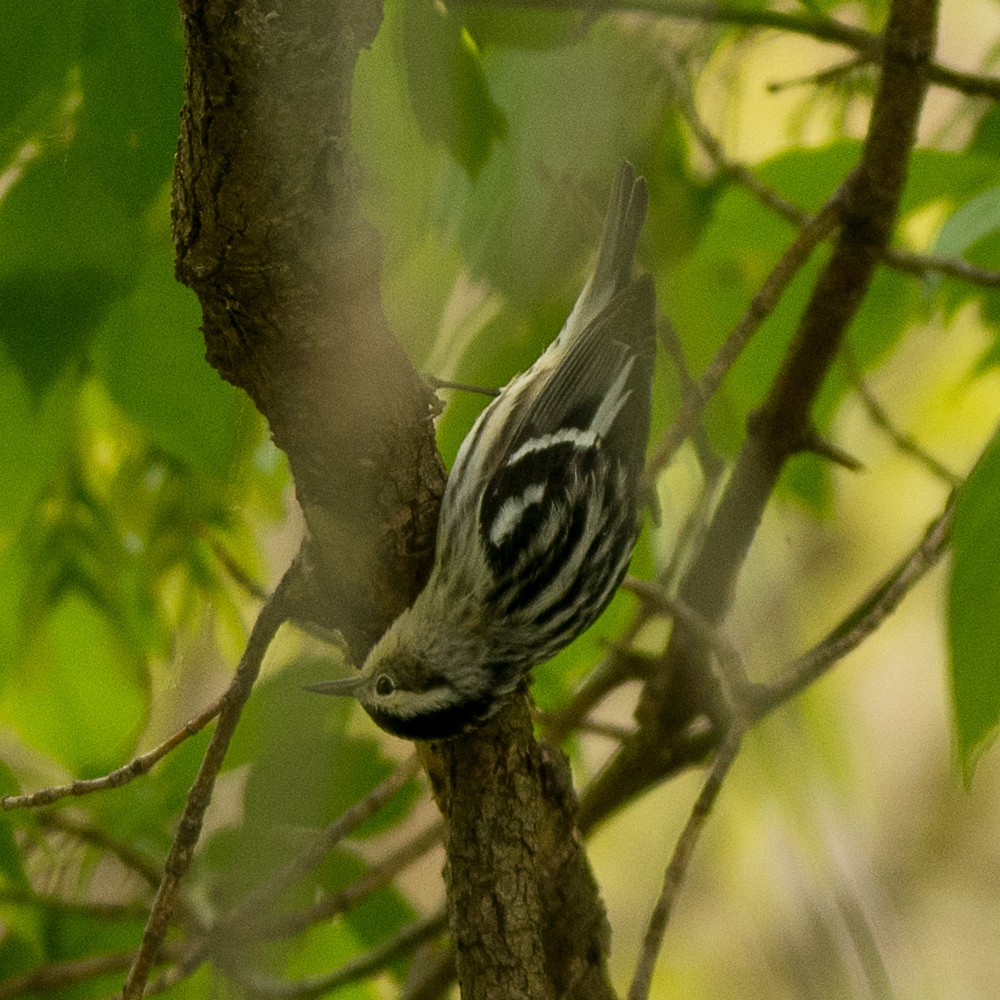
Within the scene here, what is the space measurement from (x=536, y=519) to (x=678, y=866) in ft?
1.60

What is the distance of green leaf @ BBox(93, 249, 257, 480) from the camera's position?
4.10ft

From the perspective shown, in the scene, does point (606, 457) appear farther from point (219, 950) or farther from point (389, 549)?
point (219, 950)

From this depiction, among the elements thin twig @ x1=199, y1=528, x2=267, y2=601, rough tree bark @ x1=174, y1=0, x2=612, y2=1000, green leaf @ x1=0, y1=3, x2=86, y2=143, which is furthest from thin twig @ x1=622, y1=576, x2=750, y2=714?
green leaf @ x1=0, y1=3, x2=86, y2=143

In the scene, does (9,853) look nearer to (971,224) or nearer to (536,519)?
(536,519)

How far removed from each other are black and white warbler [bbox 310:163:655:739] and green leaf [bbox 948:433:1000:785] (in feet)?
1.48

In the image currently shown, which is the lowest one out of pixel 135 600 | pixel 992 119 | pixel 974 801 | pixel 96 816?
pixel 96 816

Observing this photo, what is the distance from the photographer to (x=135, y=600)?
1.80 m

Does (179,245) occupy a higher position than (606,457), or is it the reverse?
(606,457)

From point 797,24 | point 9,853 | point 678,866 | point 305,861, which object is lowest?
point 678,866

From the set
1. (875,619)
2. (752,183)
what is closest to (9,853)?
(875,619)

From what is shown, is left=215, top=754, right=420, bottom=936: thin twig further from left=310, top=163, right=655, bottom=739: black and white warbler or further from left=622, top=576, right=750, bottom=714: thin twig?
left=622, top=576, right=750, bottom=714: thin twig

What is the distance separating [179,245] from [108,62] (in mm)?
247

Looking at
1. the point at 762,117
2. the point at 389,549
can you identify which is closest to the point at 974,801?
the point at 762,117

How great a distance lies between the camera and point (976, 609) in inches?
40.1
